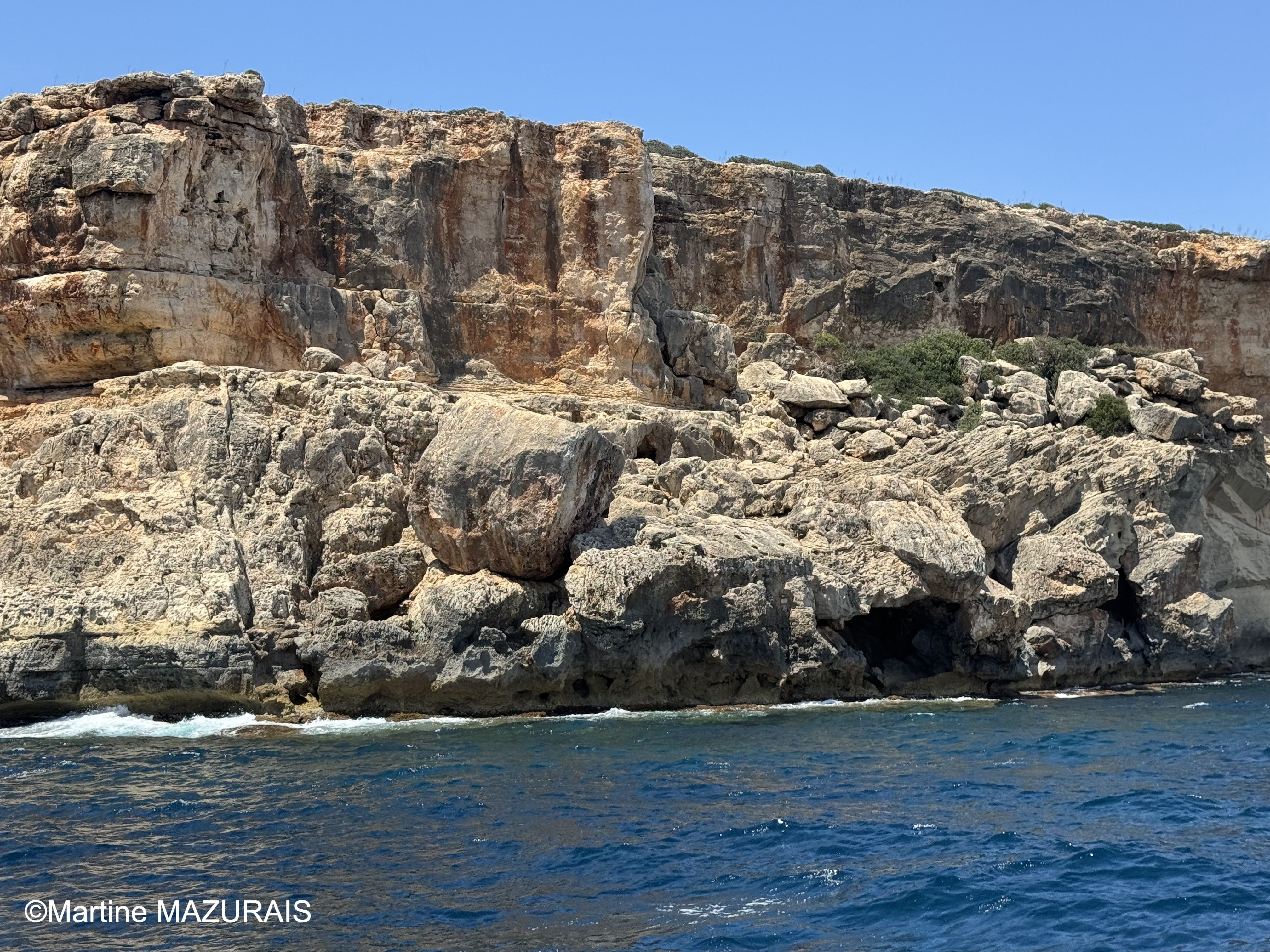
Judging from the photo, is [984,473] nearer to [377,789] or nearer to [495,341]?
[495,341]

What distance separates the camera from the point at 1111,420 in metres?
29.1

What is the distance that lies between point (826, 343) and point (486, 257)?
10443 millimetres


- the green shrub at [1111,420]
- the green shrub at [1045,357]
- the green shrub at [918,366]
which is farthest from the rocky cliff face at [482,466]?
the green shrub at [1045,357]

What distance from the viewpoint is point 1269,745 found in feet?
61.1

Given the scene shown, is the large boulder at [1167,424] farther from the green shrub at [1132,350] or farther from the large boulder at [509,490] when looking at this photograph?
the large boulder at [509,490]

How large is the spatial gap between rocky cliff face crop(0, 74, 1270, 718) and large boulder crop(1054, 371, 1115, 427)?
0.11 m

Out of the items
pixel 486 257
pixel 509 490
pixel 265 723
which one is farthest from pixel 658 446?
pixel 265 723

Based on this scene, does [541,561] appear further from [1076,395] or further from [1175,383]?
[1175,383]

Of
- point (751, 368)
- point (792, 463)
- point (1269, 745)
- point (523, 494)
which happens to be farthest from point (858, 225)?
point (1269, 745)

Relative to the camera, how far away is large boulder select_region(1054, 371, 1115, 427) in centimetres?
3028

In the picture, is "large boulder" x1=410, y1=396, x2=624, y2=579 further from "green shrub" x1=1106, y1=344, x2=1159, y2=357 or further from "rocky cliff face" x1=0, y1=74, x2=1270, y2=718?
"green shrub" x1=1106, y1=344, x2=1159, y2=357

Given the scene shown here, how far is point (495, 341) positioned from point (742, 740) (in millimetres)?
13204

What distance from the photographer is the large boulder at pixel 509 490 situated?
21.6m

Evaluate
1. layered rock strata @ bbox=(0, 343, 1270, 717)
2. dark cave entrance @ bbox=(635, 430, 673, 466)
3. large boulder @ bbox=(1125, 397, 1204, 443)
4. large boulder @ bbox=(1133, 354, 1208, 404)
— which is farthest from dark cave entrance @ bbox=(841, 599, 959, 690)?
large boulder @ bbox=(1133, 354, 1208, 404)
